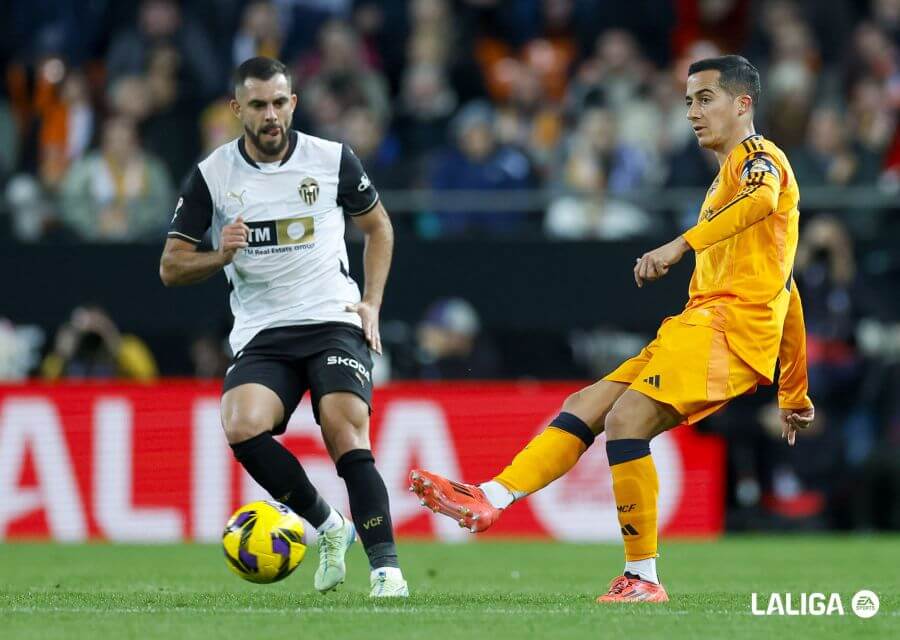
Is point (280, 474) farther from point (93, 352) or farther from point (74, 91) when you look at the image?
point (74, 91)

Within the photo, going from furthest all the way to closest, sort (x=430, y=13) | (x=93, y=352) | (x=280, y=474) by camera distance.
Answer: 1. (x=430, y=13)
2. (x=93, y=352)
3. (x=280, y=474)

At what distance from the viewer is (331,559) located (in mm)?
7523

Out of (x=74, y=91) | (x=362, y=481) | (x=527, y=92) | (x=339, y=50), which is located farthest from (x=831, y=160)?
(x=362, y=481)

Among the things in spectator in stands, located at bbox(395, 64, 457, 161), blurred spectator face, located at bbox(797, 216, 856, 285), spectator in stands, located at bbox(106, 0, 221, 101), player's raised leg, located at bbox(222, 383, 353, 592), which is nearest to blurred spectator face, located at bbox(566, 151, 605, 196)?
spectator in stands, located at bbox(395, 64, 457, 161)

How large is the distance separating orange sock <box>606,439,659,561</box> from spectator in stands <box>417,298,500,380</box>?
6.19 metres

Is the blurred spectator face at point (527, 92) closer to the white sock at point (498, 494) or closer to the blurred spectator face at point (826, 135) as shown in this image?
the blurred spectator face at point (826, 135)

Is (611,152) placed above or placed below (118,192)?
above

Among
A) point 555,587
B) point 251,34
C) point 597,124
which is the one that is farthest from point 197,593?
point 251,34

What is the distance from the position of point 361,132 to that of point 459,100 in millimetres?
1377

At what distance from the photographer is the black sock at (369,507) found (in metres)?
7.18

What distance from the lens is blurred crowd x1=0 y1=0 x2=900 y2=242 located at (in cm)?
1363

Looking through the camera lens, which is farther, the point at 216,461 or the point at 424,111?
the point at 424,111

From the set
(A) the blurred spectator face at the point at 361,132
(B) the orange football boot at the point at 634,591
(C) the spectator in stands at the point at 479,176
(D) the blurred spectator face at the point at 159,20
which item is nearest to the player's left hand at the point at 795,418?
(B) the orange football boot at the point at 634,591

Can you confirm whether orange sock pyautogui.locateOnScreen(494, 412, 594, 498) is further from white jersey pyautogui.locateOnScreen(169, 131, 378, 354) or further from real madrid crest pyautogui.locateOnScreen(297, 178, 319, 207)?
real madrid crest pyautogui.locateOnScreen(297, 178, 319, 207)
